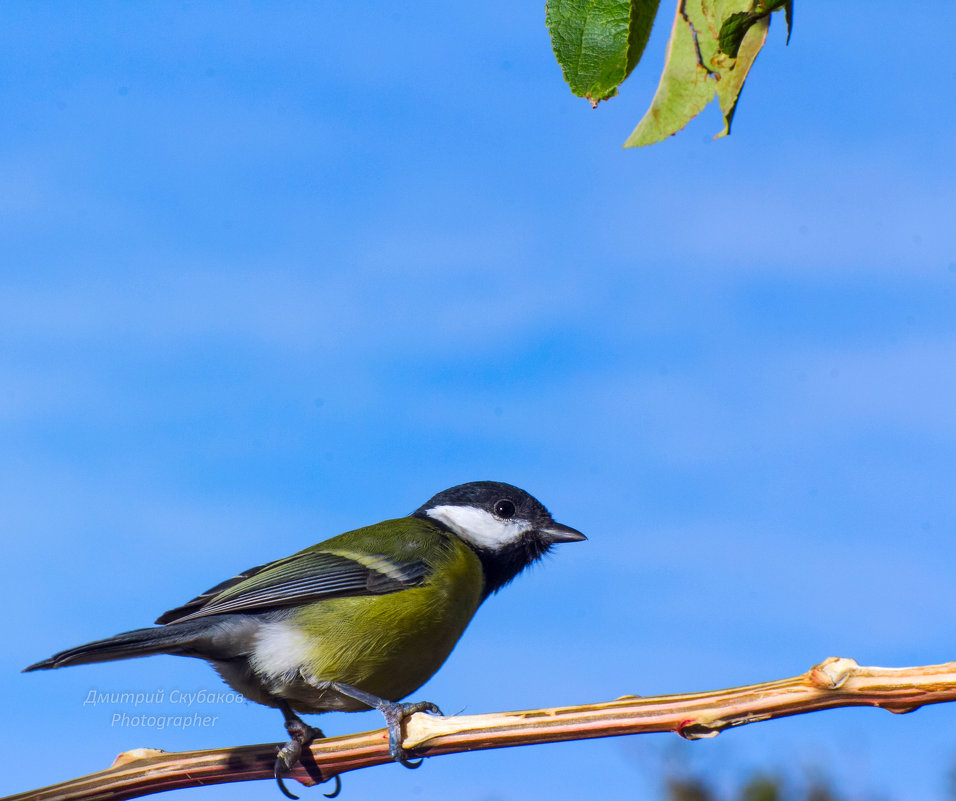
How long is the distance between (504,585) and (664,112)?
13.0 feet

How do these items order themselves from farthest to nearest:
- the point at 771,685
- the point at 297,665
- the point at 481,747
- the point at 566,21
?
the point at 297,665, the point at 481,747, the point at 771,685, the point at 566,21

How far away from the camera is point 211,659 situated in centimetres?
388

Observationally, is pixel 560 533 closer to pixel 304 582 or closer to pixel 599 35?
pixel 304 582

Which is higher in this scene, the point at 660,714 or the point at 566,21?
the point at 566,21

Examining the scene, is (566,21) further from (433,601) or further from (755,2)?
(433,601)

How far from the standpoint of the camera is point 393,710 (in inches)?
136

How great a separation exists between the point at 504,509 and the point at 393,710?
1801 mm

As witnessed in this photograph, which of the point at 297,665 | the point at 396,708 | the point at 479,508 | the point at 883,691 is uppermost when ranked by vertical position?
the point at 479,508

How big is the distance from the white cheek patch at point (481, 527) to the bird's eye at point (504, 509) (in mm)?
36

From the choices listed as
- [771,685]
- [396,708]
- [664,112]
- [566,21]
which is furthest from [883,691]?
[396,708]

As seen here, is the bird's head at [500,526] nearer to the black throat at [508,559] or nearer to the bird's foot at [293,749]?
the black throat at [508,559]

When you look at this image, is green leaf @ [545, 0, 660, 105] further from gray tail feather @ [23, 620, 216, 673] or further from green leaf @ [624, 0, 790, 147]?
gray tail feather @ [23, 620, 216, 673]

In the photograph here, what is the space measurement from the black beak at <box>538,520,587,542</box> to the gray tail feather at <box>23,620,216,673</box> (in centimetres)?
Answer: 187

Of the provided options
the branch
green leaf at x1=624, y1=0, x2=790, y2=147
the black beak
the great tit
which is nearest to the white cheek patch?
the black beak
